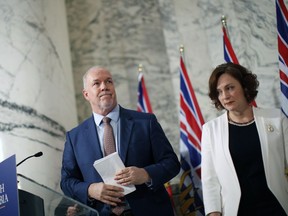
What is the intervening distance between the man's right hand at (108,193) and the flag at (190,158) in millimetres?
1427

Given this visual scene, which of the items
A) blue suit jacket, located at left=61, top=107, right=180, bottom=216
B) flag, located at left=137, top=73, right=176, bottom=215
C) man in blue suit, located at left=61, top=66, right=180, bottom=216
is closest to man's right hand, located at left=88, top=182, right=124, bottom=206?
man in blue suit, located at left=61, top=66, right=180, bottom=216

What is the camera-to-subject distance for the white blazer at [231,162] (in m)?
2.40

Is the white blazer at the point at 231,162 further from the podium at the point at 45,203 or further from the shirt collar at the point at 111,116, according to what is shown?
the podium at the point at 45,203

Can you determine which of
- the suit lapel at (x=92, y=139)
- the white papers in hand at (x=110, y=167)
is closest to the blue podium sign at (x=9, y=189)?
the white papers in hand at (x=110, y=167)

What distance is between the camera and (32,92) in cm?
358

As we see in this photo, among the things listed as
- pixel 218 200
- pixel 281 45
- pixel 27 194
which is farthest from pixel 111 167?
pixel 281 45

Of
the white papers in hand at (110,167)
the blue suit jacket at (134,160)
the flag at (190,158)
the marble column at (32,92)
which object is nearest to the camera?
the white papers in hand at (110,167)

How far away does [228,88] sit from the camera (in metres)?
2.64

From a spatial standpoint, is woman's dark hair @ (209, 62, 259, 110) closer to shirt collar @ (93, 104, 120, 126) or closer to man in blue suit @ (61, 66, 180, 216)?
man in blue suit @ (61, 66, 180, 216)

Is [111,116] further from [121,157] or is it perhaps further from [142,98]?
[142,98]

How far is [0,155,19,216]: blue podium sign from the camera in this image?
5.70 feet

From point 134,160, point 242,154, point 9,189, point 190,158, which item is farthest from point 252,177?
point 9,189

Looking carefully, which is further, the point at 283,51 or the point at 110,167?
the point at 283,51

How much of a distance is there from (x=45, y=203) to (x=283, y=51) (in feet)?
7.52
